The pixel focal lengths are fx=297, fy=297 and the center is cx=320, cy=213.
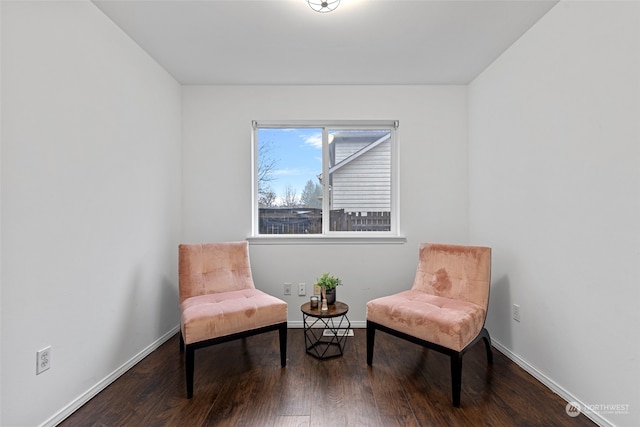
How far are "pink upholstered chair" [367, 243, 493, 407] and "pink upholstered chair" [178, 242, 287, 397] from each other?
2.43ft

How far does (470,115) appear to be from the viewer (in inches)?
113

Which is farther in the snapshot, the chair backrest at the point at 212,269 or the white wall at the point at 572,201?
the chair backrest at the point at 212,269

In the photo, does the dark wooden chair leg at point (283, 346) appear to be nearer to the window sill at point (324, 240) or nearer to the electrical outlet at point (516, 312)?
the window sill at point (324, 240)

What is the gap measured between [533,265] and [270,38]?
95.8 inches

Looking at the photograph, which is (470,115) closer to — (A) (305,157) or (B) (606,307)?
(A) (305,157)

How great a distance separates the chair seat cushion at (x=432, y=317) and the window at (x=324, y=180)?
40.1 inches

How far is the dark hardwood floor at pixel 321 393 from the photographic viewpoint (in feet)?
5.20

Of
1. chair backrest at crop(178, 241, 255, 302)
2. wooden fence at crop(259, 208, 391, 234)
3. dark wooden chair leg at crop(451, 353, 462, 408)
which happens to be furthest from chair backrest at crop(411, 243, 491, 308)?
chair backrest at crop(178, 241, 255, 302)

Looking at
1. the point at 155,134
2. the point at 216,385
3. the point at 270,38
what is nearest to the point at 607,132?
the point at 270,38

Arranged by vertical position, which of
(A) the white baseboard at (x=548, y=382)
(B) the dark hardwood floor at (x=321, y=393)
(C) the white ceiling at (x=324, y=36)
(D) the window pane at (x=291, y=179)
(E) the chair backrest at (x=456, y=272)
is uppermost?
(C) the white ceiling at (x=324, y=36)

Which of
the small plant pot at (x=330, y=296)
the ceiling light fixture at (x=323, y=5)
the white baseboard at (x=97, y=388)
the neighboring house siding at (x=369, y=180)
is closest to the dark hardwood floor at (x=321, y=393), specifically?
the white baseboard at (x=97, y=388)

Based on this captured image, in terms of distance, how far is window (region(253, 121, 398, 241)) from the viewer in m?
3.08

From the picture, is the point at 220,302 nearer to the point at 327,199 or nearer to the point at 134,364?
the point at 134,364

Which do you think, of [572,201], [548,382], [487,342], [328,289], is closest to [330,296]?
[328,289]
